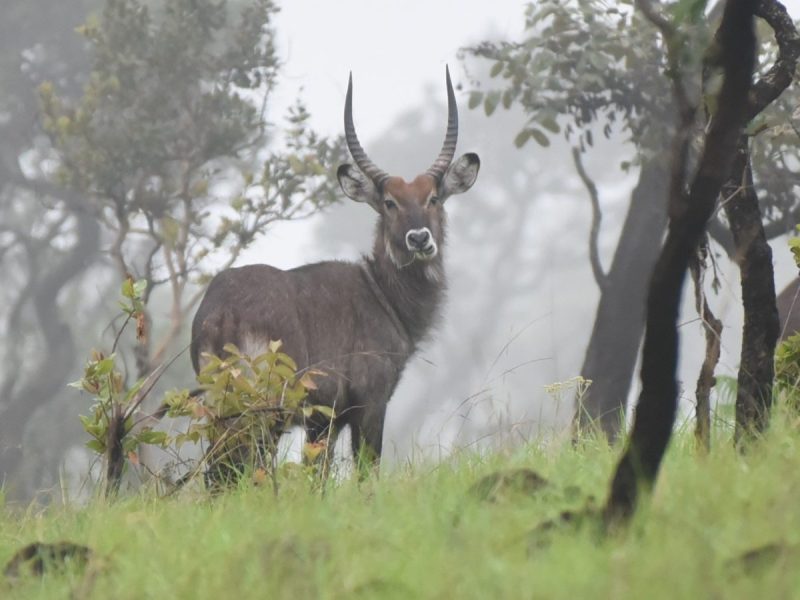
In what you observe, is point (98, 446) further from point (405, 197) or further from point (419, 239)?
point (405, 197)

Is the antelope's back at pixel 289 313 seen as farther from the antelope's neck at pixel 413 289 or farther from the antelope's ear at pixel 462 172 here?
the antelope's ear at pixel 462 172

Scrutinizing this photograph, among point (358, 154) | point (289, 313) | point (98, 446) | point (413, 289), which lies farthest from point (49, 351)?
point (98, 446)

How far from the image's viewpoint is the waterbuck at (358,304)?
25.6 ft

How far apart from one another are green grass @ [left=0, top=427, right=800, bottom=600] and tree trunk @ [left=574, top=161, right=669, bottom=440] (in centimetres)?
910

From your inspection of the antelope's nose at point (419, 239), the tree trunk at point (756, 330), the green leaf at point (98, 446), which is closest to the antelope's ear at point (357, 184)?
the antelope's nose at point (419, 239)

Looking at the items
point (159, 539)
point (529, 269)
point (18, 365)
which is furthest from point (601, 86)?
point (529, 269)

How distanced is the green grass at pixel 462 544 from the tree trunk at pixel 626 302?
9101 millimetres

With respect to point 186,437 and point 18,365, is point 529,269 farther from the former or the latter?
point 186,437

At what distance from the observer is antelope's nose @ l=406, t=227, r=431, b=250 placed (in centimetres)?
814

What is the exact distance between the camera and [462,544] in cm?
319

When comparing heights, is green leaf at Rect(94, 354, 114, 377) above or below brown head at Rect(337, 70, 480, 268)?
below

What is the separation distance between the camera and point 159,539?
12.6ft

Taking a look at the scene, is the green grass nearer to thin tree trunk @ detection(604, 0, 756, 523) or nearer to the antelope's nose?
thin tree trunk @ detection(604, 0, 756, 523)

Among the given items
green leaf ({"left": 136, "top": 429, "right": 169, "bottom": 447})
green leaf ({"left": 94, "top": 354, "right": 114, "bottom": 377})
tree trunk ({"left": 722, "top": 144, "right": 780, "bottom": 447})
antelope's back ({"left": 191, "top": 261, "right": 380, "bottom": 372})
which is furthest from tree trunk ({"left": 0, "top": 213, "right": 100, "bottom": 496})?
tree trunk ({"left": 722, "top": 144, "right": 780, "bottom": 447})
